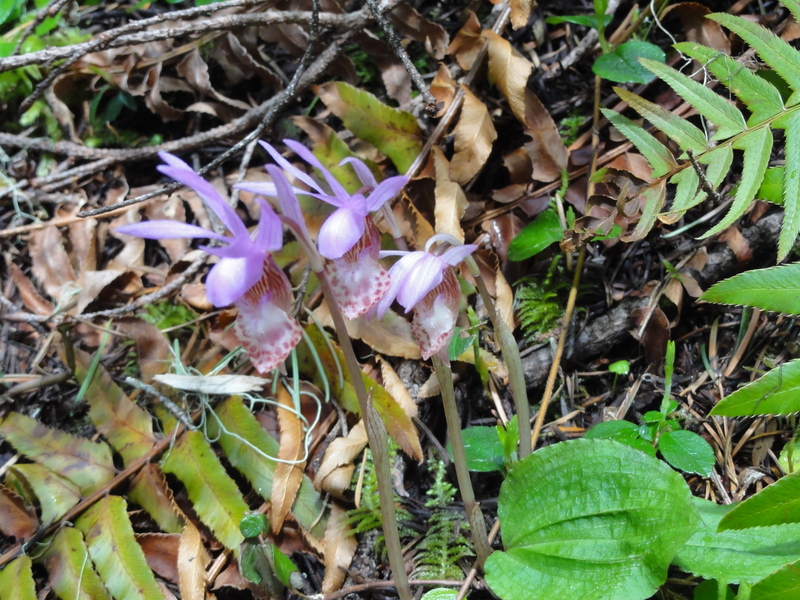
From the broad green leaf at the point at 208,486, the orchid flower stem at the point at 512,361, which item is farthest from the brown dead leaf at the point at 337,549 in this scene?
the orchid flower stem at the point at 512,361

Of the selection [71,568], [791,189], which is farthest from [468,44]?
[71,568]

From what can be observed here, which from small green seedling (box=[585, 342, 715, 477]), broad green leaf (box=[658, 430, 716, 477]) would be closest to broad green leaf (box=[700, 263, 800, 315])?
small green seedling (box=[585, 342, 715, 477])

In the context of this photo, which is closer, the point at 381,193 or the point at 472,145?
the point at 381,193

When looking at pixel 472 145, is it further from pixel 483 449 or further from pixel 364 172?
pixel 483 449

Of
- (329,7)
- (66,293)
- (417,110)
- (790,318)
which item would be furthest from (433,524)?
(329,7)

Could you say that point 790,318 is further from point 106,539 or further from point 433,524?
point 106,539

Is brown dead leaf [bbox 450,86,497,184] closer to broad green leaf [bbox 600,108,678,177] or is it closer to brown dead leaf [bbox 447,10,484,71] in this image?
brown dead leaf [bbox 447,10,484,71]

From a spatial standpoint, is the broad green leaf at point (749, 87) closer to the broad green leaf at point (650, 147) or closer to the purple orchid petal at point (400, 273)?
the broad green leaf at point (650, 147)
